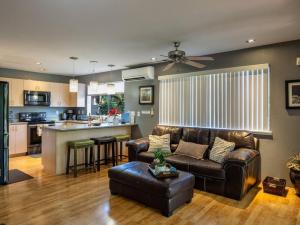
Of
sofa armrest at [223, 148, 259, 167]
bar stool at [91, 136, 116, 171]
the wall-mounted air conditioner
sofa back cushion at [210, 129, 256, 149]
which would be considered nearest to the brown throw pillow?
sofa back cushion at [210, 129, 256, 149]

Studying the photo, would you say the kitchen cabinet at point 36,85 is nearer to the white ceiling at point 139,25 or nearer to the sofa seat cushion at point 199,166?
the white ceiling at point 139,25

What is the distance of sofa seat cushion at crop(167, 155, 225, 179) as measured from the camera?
11.2ft

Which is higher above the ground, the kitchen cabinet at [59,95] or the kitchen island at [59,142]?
the kitchen cabinet at [59,95]

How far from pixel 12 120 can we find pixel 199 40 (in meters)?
Answer: 5.91

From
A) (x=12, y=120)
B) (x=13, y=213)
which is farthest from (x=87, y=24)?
(x=12, y=120)

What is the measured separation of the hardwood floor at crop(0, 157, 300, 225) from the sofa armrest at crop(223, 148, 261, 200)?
0.15 metres

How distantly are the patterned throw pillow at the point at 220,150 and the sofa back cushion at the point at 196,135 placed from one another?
0.36 meters

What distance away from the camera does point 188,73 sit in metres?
4.88

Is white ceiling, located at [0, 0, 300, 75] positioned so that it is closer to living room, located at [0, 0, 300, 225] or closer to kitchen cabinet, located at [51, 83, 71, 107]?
living room, located at [0, 0, 300, 225]

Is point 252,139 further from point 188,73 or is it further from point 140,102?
point 140,102

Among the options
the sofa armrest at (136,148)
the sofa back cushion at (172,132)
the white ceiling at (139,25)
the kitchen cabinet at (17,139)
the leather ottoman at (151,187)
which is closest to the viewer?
the white ceiling at (139,25)

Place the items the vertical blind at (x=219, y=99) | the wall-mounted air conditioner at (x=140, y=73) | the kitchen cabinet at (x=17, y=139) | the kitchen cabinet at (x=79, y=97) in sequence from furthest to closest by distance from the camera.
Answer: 1. the kitchen cabinet at (x=79, y=97)
2. the kitchen cabinet at (x=17, y=139)
3. the wall-mounted air conditioner at (x=140, y=73)
4. the vertical blind at (x=219, y=99)

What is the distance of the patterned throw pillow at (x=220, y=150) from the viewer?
12.2 ft

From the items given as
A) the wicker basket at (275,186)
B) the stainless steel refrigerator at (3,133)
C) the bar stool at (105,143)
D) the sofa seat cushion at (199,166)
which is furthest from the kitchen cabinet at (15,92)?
the wicker basket at (275,186)
